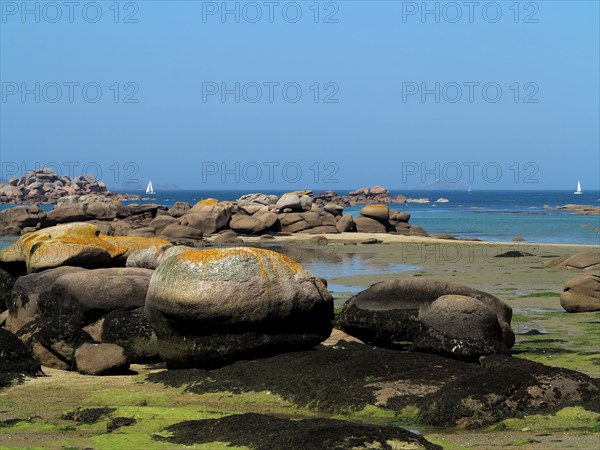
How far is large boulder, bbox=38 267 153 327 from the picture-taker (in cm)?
1938

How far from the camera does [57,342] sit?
58.2 ft

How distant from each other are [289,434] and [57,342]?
7.74 meters

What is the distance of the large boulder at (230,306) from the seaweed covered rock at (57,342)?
80.2 inches

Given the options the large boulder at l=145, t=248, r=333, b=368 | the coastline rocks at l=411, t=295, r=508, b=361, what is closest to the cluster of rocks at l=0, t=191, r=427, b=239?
the coastline rocks at l=411, t=295, r=508, b=361

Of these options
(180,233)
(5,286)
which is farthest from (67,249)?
(180,233)

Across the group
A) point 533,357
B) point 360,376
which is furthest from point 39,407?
point 533,357

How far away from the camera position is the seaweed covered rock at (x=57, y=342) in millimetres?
17609

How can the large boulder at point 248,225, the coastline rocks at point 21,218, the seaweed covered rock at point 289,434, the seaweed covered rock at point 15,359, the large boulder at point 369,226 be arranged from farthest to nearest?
the coastline rocks at point 21,218 → the large boulder at point 369,226 → the large boulder at point 248,225 → the seaweed covered rock at point 15,359 → the seaweed covered rock at point 289,434

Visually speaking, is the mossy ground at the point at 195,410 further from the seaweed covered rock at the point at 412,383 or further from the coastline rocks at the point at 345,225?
the coastline rocks at the point at 345,225

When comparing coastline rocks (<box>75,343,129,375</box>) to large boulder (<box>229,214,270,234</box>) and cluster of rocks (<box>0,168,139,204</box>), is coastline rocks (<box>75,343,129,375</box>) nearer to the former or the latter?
large boulder (<box>229,214,270,234</box>)

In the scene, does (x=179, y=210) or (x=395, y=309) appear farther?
(x=179, y=210)

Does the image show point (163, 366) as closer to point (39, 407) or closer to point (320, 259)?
point (39, 407)

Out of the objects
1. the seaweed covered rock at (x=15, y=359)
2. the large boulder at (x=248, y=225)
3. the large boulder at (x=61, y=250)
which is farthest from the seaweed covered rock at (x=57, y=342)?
the large boulder at (x=248, y=225)

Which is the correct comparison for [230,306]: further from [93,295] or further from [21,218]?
[21,218]
